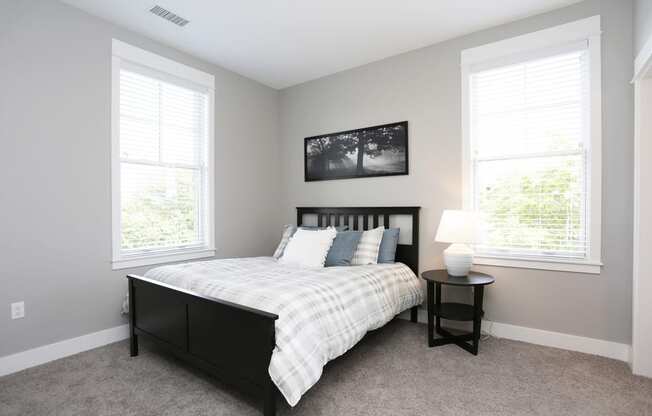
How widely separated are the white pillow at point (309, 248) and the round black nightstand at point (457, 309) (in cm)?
91

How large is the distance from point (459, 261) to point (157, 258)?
2.77m

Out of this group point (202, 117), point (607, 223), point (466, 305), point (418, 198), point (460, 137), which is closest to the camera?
point (607, 223)

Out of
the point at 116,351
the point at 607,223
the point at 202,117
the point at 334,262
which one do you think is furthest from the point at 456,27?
the point at 116,351

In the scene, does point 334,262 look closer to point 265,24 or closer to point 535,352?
point 535,352

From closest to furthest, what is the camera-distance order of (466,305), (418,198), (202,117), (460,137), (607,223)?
(607,223)
(466,305)
(460,137)
(418,198)
(202,117)

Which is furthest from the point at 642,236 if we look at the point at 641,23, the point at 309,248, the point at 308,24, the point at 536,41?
the point at 308,24

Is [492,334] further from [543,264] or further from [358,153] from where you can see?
[358,153]

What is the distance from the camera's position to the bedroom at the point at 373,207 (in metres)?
2.13

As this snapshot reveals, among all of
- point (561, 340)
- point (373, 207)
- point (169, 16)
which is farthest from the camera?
point (373, 207)

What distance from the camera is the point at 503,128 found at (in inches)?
119

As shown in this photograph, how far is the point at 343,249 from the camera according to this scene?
10.3ft

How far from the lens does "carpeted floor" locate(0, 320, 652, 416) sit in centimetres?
191

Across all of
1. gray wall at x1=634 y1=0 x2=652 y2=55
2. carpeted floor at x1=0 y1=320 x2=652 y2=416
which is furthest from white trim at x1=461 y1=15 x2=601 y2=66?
carpeted floor at x1=0 y1=320 x2=652 y2=416

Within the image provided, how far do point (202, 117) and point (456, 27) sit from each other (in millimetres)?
2709
